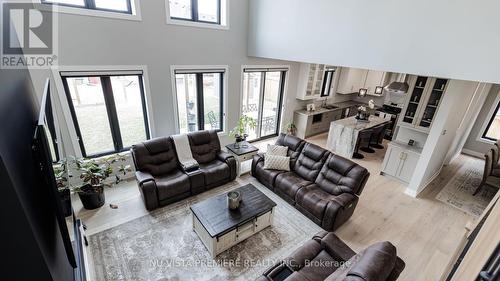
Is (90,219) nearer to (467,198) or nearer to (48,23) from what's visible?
(48,23)

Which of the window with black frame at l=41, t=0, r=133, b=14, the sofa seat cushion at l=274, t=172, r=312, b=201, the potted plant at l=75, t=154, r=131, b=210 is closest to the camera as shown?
the window with black frame at l=41, t=0, r=133, b=14

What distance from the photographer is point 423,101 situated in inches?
175

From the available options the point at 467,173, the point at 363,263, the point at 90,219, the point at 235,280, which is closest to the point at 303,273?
the point at 363,263

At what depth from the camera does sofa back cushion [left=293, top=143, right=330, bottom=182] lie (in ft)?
13.0

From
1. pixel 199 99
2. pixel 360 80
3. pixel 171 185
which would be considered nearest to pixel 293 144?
pixel 199 99

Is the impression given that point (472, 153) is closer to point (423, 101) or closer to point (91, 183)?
point (423, 101)

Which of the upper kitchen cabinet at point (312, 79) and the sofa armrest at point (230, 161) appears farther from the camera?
the upper kitchen cabinet at point (312, 79)

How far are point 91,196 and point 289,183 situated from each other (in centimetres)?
323

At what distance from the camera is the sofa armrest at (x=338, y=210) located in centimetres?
321

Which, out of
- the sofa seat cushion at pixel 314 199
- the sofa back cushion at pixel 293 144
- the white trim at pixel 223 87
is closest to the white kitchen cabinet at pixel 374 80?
the sofa back cushion at pixel 293 144

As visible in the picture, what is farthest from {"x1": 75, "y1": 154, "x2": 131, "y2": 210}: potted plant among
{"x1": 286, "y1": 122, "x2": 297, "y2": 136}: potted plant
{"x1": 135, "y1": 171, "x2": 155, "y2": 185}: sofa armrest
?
{"x1": 286, "y1": 122, "x2": 297, "y2": 136}: potted plant

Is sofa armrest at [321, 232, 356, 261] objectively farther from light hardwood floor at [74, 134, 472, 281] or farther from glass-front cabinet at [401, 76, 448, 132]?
glass-front cabinet at [401, 76, 448, 132]

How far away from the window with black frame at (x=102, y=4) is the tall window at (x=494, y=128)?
9.03 meters

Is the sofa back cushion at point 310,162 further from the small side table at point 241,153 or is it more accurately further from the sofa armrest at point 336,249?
the sofa armrest at point 336,249
